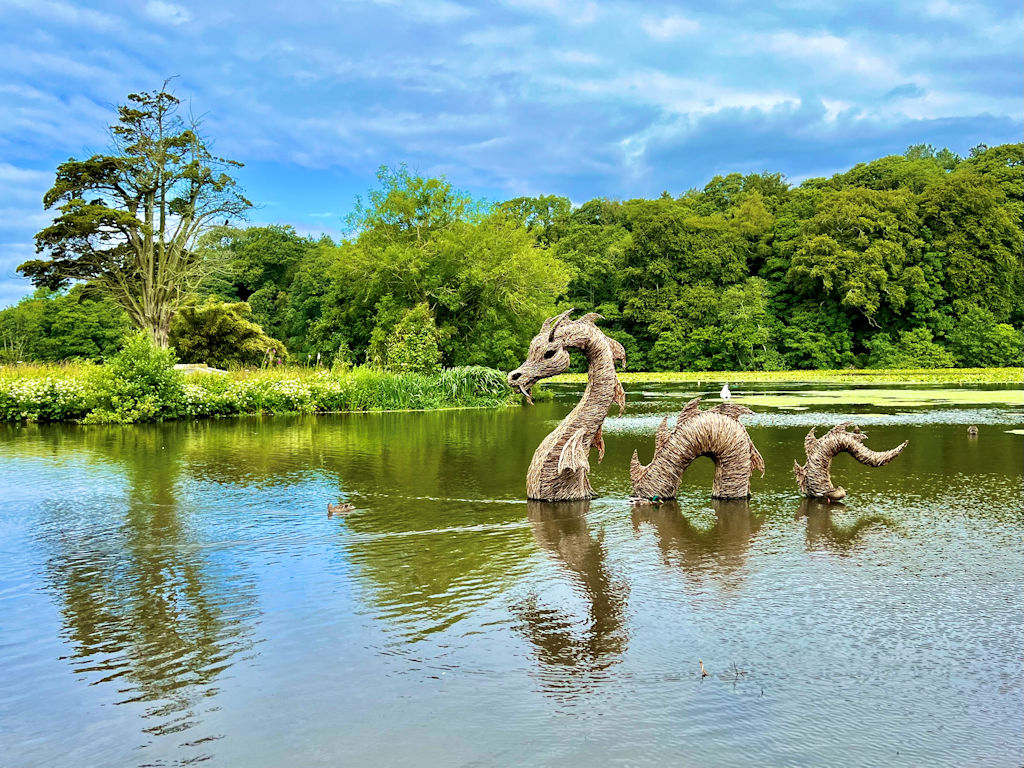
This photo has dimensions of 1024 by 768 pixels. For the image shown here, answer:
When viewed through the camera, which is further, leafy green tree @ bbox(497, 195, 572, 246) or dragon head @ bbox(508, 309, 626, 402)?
leafy green tree @ bbox(497, 195, 572, 246)

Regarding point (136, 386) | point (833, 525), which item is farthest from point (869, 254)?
point (833, 525)

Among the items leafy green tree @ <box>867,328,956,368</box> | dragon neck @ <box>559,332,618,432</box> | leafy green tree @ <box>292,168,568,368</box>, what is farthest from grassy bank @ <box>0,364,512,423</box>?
leafy green tree @ <box>867,328,956,368</box>

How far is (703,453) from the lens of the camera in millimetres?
8781

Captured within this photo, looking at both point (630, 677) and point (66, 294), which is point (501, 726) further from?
point (66, 294)

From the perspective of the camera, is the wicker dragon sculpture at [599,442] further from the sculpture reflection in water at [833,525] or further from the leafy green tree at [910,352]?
the leafy green tree at [910,352]

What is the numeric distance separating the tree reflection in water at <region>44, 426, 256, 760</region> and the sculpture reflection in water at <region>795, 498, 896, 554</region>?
492 centimetres

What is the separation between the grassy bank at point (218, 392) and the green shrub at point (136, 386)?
0.08 ft

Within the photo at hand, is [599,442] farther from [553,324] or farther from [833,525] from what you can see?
[833,525]

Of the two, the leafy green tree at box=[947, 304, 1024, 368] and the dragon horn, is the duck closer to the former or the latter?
the dragon horn

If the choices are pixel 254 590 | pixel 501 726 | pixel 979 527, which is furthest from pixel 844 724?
pixel 979 527

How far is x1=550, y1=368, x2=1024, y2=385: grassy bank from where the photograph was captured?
34.2 meters

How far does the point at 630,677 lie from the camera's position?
4156 millimetres

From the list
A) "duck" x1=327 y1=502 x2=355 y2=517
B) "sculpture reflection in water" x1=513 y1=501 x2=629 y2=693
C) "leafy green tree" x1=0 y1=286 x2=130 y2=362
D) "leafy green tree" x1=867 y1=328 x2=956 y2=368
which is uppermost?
"leafy green tree" x1=0 y1=286 x2=130 y2=362

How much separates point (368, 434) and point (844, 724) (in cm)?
1361
